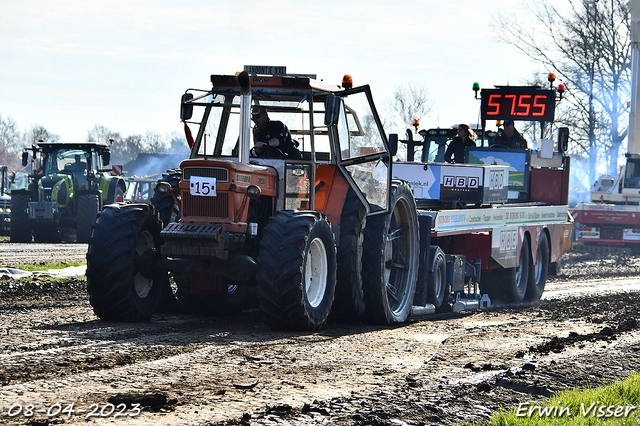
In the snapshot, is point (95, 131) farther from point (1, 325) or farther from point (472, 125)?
point (1, 325)

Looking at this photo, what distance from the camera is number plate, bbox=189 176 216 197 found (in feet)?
26.5

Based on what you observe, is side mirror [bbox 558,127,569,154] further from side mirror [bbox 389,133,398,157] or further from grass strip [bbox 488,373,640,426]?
grass strip [bbox 488,373,640,426]

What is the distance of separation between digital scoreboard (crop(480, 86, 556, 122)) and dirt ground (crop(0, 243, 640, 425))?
618 cm

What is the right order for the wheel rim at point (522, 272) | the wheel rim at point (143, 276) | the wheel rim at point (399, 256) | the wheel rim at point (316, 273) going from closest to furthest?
the wheel rim at point (316, 273) → the wheel rim at point (143, 276) → the wheel rim at point (399, 256) → the wheel rim at point (522, 272)

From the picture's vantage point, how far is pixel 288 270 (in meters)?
7.64

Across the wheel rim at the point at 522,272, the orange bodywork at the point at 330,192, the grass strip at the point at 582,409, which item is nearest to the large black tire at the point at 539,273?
the wheel rim at the point at 522,272

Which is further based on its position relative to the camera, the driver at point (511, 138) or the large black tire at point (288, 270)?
the driver at point (511, 138)

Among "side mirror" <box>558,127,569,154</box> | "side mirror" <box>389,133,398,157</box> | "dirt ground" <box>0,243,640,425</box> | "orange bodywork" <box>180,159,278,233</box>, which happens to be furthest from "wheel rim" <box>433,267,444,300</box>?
"side mirror" <box>558,127,569,154</box>

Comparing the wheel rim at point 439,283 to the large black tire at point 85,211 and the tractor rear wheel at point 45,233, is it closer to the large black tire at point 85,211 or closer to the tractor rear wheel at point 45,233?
the large black tire at point 85,211

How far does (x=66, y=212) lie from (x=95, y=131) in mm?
77144

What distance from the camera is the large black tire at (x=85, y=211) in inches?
910

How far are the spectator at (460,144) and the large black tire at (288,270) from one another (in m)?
7.16

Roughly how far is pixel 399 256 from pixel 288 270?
3044 mm

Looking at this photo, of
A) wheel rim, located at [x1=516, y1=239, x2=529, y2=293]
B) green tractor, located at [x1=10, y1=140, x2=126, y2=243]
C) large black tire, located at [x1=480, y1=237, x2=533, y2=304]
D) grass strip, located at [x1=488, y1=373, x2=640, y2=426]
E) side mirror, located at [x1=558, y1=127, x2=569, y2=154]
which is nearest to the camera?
grass strip, located at [x1=488, y1=373, x2=640, y2=426]
